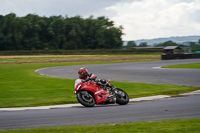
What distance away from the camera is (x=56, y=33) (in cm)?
10350

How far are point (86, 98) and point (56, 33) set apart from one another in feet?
312

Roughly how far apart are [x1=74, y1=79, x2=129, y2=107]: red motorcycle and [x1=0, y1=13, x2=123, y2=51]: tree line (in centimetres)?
8485

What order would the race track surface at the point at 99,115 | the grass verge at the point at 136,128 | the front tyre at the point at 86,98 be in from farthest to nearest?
1. the front tyre at the point at 86,98
2. the race track surface at the point at 99,115
3. the grass verge at the point at 136,128

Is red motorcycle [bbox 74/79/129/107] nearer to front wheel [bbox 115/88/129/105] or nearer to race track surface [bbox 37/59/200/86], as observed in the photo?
front wheel [bbox 115/88/129/105]

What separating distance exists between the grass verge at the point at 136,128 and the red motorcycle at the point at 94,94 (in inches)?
123

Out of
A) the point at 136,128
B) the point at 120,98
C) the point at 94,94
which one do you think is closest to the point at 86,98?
the point at 94,94

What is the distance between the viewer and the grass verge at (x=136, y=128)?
6.46m

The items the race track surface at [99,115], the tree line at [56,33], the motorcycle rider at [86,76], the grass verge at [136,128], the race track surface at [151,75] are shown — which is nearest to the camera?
the grass verge at [136,128]

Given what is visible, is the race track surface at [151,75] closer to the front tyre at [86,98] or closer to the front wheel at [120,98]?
the front wheel at [120,98]

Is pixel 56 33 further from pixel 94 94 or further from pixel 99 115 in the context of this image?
pixel 99 115

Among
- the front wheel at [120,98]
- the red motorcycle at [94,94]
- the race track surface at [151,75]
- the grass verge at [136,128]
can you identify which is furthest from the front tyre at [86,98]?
the race track surface at [151,75]

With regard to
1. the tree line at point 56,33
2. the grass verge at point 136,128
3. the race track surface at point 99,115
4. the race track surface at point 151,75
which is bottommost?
the race track surface at point 151,75

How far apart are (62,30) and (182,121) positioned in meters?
98.9

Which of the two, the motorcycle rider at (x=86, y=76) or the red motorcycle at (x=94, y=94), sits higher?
the motorcycle rider at (x=86, y=76)
